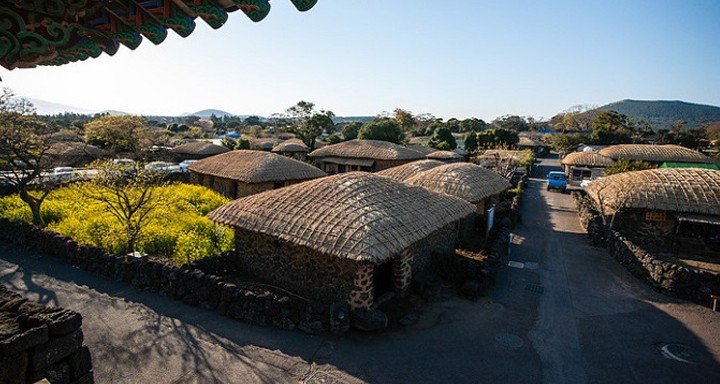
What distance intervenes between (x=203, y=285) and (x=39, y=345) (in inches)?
199

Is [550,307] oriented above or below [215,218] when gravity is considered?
below

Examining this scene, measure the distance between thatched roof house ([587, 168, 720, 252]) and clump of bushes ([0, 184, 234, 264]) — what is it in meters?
17.0

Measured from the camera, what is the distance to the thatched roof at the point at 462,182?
1692 centimetres

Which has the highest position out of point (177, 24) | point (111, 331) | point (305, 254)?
point (177, 24)

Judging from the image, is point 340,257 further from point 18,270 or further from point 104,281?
point 18,270

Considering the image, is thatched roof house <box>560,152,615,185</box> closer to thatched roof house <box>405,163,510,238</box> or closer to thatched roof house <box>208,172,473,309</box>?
thatched roof house <box>405,163,510,238</box>

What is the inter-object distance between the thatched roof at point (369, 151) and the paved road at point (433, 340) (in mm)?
17792

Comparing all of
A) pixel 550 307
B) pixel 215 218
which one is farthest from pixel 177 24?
pixel 550 307

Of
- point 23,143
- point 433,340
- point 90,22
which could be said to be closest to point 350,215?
point 433,340

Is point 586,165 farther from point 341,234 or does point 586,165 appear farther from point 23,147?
point 23,147

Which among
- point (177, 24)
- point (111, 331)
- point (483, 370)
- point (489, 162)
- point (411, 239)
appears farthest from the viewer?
point (489, 162)

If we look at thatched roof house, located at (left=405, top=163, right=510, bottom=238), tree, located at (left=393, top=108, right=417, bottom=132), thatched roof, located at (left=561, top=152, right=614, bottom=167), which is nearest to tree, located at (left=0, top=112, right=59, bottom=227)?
thatched roof house, located at (left=405, top=163, right=510, bottom=238)

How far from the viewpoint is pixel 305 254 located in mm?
10336

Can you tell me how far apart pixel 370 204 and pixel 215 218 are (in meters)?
5.01
